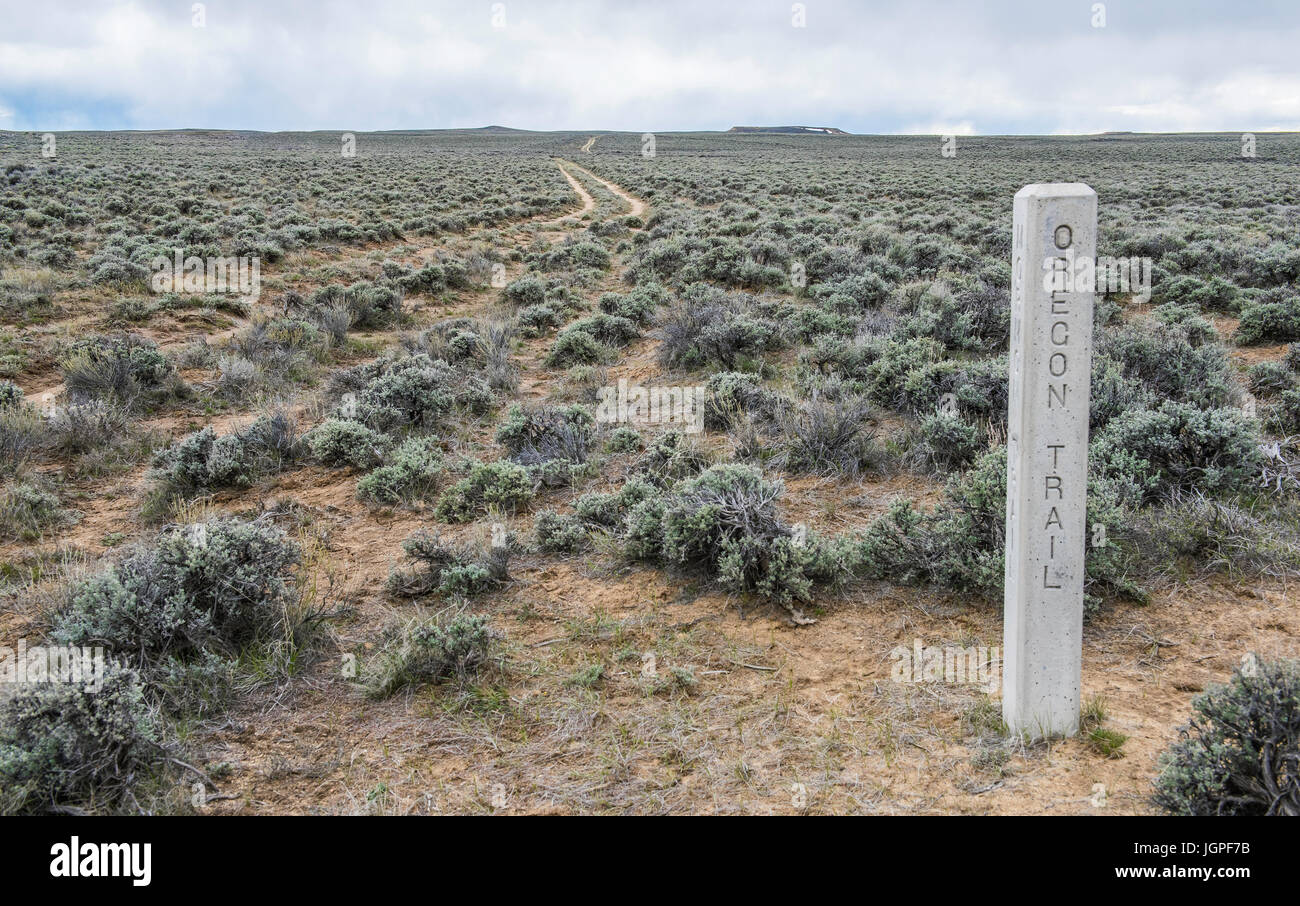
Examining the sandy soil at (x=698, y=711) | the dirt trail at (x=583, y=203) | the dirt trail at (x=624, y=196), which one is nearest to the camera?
the sandy soil at (x=698, y=711)

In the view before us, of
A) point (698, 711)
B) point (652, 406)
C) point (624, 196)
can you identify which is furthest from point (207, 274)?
point (624, 196)

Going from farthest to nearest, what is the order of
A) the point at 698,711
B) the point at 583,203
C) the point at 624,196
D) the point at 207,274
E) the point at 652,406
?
the point at 624,196 < the point at 583,203 < the point at 207,274 < the point at 652,406 < the point at 698,711

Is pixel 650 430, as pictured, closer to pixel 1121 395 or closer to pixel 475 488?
pixel 475 488

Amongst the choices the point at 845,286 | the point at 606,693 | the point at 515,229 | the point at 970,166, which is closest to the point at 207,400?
the point at 606,693

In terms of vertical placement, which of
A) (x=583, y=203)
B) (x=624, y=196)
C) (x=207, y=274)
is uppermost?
(x=624, y=196)

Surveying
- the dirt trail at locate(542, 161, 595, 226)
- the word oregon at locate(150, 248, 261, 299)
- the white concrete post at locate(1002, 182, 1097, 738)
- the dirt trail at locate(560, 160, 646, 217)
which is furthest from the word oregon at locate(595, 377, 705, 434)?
the dirt trail at locate(560, 160, 646, 217)

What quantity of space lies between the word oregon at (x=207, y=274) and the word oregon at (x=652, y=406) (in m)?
8.18

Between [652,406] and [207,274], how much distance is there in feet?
35.1

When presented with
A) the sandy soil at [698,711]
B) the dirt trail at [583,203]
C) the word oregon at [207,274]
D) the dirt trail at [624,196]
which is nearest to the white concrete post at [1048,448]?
the sandy soil at [698,711]

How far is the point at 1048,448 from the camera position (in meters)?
2.85

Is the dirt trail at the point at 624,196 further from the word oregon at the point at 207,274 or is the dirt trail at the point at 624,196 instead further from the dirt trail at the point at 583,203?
the word oregon at the point at 207,274

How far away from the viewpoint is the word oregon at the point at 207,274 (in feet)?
44.3

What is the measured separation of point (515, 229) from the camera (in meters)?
22.5

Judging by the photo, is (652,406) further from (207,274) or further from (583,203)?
(583,203)
